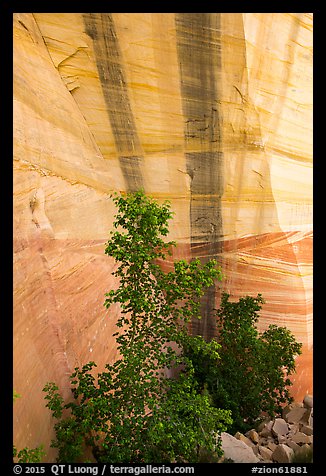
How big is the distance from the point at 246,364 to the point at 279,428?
599 mm

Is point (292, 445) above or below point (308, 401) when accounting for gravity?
below

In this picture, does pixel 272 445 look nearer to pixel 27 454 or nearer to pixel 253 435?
pixel 253 435

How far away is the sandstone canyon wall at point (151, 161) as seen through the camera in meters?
4.40

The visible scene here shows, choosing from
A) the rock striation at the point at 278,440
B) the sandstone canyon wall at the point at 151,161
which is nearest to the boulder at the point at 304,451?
the rock striation at the point at 278,440

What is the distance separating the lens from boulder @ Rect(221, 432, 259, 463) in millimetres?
4809

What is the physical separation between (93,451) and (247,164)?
2.77 metres

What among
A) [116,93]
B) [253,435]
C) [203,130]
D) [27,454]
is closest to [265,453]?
[253,435]

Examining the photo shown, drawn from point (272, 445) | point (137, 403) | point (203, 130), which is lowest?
point (272, 445)

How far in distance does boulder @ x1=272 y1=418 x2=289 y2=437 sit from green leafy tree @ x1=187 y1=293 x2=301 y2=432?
99mm

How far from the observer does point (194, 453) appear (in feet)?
15.1

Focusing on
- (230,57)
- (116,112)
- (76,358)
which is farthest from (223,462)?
(230,57)

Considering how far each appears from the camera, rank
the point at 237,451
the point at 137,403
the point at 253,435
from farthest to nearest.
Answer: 1. the point at 253,435
2. the point at 237,451
3. the point at 137,403

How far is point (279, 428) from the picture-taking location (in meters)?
5.46

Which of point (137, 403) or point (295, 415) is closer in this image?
point (137, 403)
